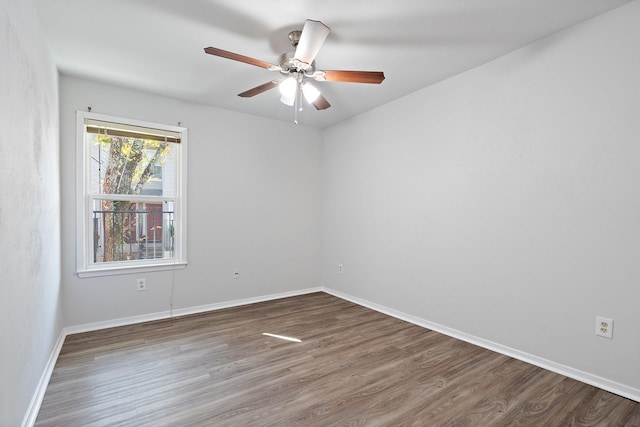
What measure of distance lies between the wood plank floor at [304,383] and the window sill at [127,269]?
56cm

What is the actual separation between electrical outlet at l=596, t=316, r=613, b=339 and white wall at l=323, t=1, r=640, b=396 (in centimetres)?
4

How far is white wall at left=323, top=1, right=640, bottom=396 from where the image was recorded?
2.01 metres

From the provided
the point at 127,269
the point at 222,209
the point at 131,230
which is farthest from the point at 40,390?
the point at 222,209

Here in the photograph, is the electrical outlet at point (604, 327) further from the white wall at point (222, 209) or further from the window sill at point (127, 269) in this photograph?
the window sill at point (127, 269)

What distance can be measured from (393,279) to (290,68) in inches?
97.5

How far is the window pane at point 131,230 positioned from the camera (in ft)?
10.5

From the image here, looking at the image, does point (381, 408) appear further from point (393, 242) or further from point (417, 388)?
point (393, 242)

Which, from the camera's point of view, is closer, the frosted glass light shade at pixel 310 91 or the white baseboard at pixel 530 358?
the white baseboard at pixel 530 358

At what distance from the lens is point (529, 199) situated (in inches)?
95.7

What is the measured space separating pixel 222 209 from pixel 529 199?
10.4ft

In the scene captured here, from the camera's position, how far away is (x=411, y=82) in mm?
3090

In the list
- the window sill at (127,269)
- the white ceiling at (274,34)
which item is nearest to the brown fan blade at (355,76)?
the white ceiling at (274,34)

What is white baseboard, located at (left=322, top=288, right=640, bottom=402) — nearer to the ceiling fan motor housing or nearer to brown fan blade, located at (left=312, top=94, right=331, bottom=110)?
brown fan blade, located at (left=312, top=94, right=331, bottom=110)

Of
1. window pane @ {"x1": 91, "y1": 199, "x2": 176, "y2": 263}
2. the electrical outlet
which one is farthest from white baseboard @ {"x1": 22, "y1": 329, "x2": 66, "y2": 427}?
the electrical outlet
